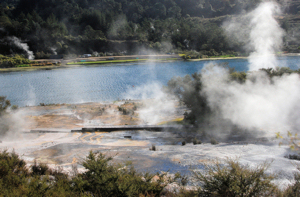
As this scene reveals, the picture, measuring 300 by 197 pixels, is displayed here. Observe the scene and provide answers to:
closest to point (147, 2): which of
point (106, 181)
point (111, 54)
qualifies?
point (111, 54)

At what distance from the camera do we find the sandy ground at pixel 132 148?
9680 millimetres

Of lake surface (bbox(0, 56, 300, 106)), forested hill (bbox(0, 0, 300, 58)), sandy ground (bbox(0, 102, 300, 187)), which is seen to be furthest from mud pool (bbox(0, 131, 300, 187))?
forested hill (bbox(0, 0, 300, 58))

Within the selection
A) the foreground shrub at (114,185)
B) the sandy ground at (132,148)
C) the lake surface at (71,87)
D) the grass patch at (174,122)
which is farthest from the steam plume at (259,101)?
the lake surface at (71,87)

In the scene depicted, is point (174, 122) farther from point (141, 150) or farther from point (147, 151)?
point (147, 151)

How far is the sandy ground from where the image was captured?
9.68 meters

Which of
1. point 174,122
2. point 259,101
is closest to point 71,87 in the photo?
point 174,122

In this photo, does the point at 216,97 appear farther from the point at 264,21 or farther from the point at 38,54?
the point at 38,54

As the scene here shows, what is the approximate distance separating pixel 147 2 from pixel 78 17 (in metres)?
55.7

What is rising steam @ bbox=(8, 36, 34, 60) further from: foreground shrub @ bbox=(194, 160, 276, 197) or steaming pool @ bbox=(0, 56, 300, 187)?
foreground shrub @ bbox=(194, 160, 276, 197)

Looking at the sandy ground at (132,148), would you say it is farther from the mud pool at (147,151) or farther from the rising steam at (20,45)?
the rising steam at (20,45)

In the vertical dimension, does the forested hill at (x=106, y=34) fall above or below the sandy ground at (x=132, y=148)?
above

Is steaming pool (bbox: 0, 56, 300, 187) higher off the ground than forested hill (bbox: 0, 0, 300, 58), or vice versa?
forested hill (bbox: 0, 0, 300, 58)

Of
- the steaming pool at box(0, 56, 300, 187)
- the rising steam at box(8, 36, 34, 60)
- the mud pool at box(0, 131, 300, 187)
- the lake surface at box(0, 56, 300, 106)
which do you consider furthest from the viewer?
the rising steam at box(8, 36, 34, 60)

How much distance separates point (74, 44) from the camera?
312 feet
